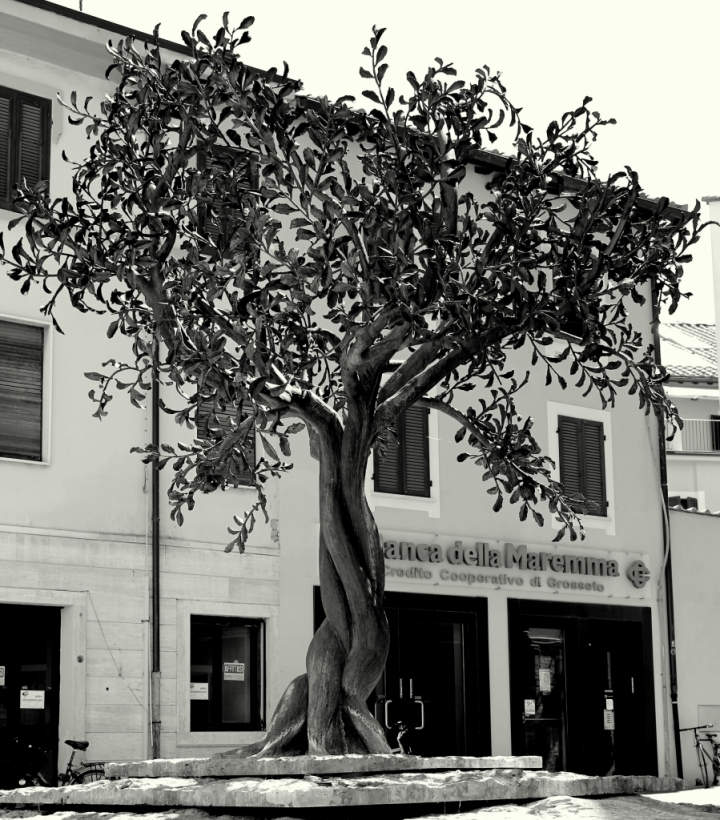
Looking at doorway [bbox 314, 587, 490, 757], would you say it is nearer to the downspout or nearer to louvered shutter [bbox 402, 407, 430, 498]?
louvered shutter [bbox 402, 407, 430, 498]

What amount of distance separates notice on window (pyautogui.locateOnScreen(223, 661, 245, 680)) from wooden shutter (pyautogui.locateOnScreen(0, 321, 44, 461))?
381 cm

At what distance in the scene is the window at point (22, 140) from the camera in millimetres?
17641

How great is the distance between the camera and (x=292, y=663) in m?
19.0

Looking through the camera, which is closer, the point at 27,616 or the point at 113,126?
the point at 113,126

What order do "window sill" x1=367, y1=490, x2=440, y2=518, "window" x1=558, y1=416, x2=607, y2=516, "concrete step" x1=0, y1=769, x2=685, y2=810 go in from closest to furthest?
"concrete step" x1=0, y1=769, x2=685, y2=810 < "window sill" x1=367, y1=490, x2=440, y2=518 < "window" x1=558, y1=416, x2=607, y2=516

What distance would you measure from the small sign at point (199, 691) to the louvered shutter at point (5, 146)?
6.56 meters

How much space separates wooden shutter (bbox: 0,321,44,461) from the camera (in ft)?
56.2

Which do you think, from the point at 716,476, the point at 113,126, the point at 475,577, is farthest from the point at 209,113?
the point at 716,476

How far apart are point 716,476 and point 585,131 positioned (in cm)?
3613

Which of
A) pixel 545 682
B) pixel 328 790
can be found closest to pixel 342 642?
pixel 328 790

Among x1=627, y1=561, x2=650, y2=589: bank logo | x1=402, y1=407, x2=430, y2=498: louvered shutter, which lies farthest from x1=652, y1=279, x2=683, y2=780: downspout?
x1=402, y1=407, x2=430, y2=498: louvered shutter

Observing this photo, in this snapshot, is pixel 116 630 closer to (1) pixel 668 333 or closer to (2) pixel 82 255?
(2) pixel 82 255

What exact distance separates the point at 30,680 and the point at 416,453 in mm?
7228

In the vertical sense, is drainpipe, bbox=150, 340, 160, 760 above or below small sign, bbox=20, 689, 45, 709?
above
